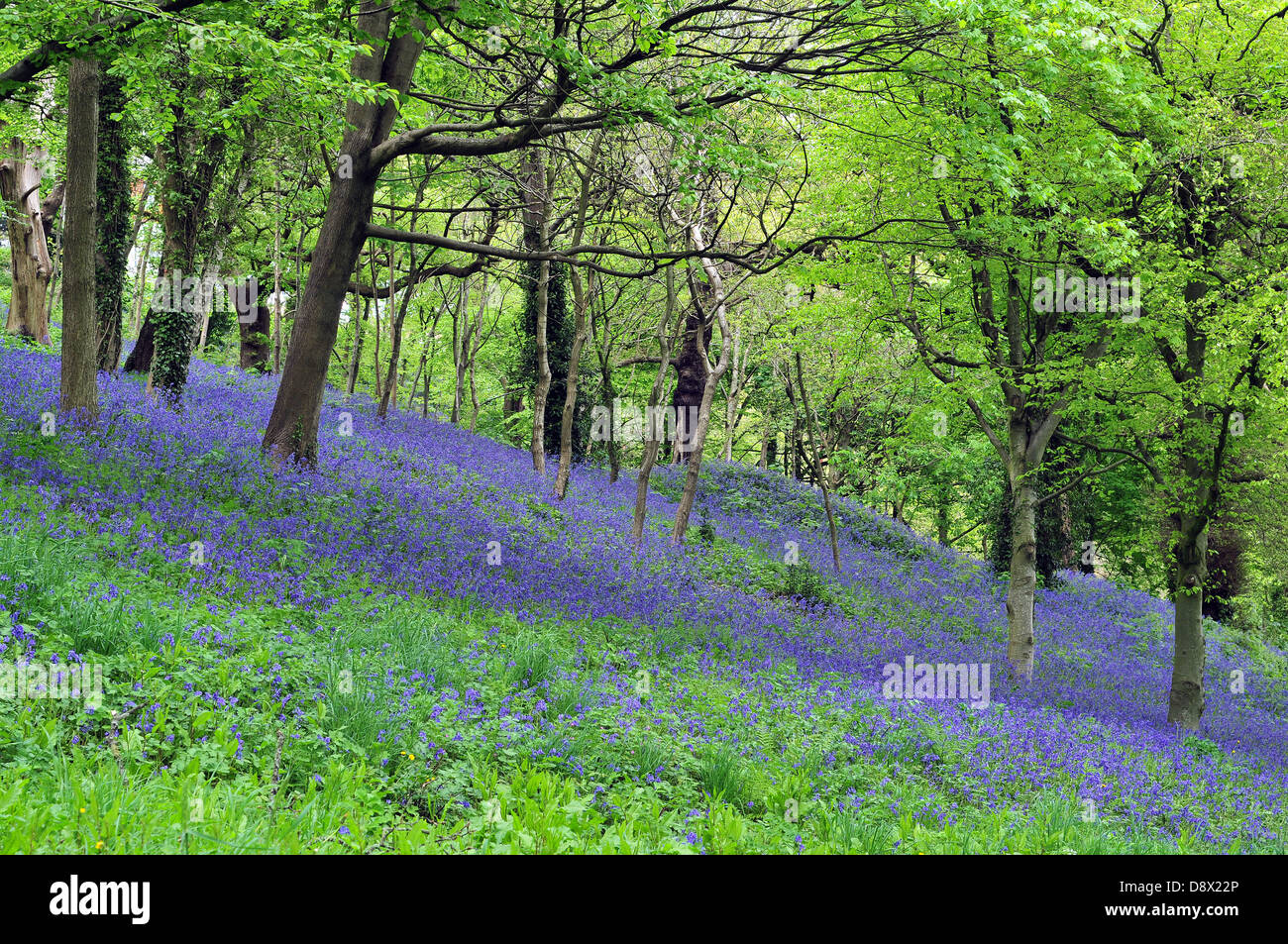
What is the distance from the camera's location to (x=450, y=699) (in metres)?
5.75

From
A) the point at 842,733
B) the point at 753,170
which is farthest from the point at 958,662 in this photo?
the point at 753,170

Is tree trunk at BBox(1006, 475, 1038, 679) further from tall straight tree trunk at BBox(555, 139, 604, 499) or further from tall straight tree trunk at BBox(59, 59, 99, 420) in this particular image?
tall straight tree trunk at BBox(59, 59, 99, 420)

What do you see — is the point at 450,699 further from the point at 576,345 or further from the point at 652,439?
the point at 576,345

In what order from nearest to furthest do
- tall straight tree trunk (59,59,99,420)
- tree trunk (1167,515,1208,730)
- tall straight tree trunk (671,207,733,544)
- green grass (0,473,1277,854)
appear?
green grass (0,473,1277,854) < tall straight tree trunk (59,59,99,420) < tree trunk (1167,515,1208,730) < tall straight tree trunk (671,207,733,544)

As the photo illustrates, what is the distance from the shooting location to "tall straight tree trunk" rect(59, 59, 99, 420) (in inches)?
375

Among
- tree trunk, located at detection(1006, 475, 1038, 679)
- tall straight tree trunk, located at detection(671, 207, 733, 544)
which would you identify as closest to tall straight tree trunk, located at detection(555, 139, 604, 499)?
tall straight tree trunk, located at detection(671, 207, 733, 544)

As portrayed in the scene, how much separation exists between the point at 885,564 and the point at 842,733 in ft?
55.0

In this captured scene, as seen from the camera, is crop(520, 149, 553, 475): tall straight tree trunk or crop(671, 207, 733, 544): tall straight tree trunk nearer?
crop(671, 207, 733, 544): tall straight tree trunk

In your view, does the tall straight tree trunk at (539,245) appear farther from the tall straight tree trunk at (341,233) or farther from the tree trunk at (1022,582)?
the tree trunk at (1022,582)

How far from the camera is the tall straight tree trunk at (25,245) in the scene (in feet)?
61.5

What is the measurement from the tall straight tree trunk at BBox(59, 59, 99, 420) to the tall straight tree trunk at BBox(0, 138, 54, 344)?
11.4 m

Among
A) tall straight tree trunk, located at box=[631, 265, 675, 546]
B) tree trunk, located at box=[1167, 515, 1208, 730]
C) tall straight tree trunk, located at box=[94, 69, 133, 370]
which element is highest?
tall straight tree trunk, located at box=[94, 69, 133, 370]

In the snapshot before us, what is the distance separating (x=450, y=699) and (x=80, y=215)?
823cm

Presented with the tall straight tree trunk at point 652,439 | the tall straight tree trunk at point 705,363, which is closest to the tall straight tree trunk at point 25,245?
the tall straight tree trunk at point 652,439
